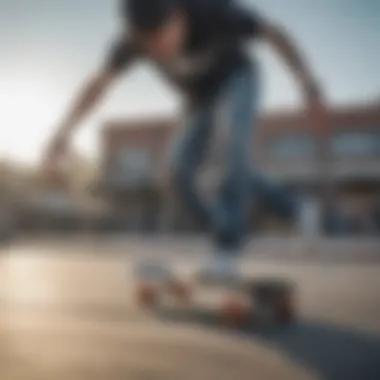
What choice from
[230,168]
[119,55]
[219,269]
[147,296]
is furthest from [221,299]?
[119,55]

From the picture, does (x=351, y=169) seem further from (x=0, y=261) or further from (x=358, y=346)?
(x=0, y=261)

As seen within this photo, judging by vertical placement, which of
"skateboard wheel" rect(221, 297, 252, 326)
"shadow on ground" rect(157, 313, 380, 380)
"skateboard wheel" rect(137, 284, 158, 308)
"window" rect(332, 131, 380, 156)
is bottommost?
"shadow on ground" rect(157, 313, 380, 380)

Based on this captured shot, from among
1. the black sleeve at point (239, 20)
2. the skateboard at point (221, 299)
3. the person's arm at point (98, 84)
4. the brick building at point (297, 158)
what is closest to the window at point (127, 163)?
the brick building at point (297, 158)

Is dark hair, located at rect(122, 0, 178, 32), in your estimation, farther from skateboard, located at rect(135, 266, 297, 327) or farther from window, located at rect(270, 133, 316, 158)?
skateboard, located at rect(135, 266, 297, 327)

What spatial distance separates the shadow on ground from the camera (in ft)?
3.76

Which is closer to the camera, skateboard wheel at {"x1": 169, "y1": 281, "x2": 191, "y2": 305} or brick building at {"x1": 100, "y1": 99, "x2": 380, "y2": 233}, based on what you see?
brick building at {"x1": 100, "y1": 99, "x2": 380, "y2": 233}

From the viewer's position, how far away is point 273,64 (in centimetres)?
147

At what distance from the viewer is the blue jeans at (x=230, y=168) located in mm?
1448

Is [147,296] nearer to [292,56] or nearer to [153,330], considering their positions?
[153,330]

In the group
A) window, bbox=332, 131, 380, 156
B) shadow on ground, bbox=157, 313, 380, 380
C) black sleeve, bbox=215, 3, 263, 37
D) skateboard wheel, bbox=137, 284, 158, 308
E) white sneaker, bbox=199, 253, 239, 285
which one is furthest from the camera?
skateboard wheel, bbox=137, 284, 158, 308

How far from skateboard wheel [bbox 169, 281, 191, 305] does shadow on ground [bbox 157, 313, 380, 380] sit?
0.15 meters

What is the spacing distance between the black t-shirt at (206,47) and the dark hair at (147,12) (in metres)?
0.04

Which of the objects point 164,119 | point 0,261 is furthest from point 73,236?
point 164,119

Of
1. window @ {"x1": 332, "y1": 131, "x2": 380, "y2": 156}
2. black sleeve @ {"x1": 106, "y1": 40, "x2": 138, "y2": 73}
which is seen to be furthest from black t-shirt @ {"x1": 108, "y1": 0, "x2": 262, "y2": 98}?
window @ {"x1": 332, "y1": 131, "x2": 380, "y2": 156}
